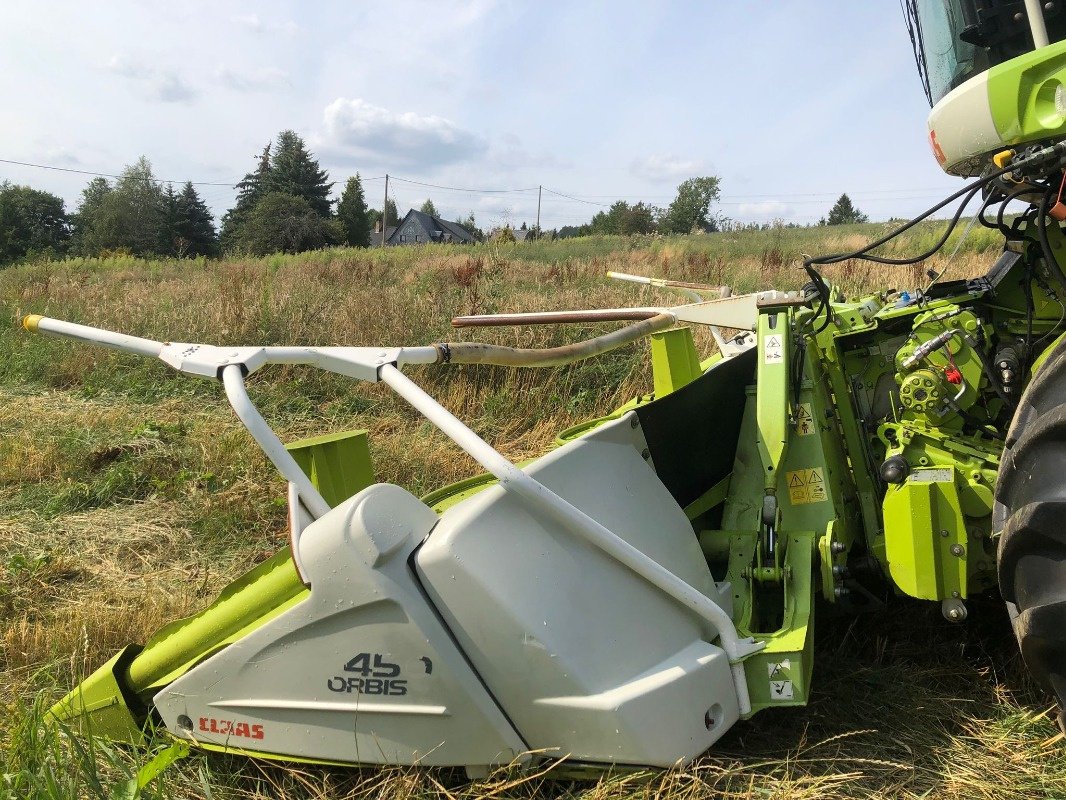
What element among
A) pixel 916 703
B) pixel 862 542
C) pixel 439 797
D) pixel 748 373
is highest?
pixel 748 373

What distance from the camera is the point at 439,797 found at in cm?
180

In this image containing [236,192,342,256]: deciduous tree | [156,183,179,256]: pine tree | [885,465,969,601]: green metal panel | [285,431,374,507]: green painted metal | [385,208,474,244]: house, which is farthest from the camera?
[385,208,474,244]: house

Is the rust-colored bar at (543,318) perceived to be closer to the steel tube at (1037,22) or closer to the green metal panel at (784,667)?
the green metal panel at (784,667)

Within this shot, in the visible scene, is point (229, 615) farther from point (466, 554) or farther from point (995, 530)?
point (995, 530)

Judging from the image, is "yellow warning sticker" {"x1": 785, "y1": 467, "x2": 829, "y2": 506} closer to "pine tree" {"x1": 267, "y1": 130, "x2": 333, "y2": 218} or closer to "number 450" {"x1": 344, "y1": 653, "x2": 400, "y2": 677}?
"number 450" {"x1": 344, "y1": 653, "x2": 400, "y2": 677}

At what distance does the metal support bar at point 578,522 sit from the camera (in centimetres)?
168

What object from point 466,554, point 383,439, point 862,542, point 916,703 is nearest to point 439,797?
point 466,554

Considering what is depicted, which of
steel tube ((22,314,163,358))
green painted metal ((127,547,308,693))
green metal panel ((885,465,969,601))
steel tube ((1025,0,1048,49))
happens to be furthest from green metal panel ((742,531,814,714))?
steel tube ((22,314,163,358))

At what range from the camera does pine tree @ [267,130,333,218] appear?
41438mm

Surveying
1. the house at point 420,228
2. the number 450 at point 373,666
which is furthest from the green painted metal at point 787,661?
the house at point 420,228

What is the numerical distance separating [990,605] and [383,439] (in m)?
3.57

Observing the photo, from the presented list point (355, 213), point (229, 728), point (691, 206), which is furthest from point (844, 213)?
point (229, 728)

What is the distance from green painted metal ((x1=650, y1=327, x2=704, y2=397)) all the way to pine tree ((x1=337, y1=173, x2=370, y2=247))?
4292cm

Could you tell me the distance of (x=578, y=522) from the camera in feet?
5.67
